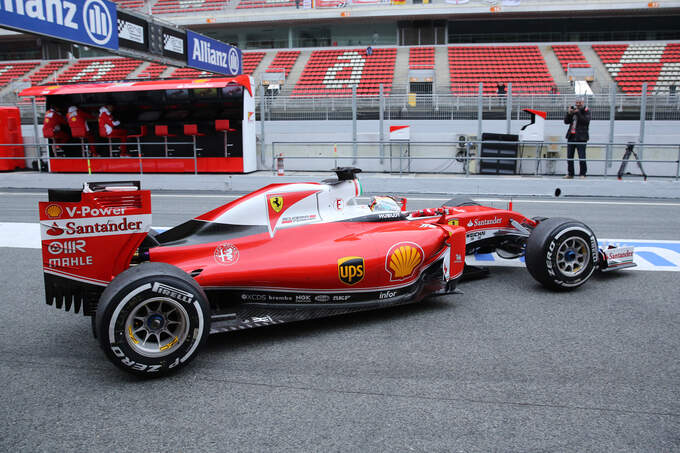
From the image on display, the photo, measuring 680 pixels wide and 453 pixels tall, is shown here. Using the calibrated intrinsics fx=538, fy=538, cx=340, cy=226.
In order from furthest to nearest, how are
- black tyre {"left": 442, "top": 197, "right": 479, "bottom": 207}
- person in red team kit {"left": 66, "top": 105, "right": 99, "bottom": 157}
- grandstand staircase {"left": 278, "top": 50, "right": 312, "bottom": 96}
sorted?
grandstand staircase {"left": 278, "top": 50, "right": 312, "bottom": 96}, person in red team kit {"left": 66, "top": 105, "right": 99, "bottom": 157}, black tyre {"left": 442, "top": 197, "right": 479, "bottom": 207}

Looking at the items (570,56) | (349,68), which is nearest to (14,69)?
(349,68)

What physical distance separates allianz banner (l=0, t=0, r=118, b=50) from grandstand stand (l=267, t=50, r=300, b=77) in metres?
17.9

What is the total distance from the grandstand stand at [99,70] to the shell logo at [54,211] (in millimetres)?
31057

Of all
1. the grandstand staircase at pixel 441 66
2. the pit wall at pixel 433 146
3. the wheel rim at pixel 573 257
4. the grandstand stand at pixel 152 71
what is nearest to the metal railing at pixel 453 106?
the pit wall at pixel 433 146

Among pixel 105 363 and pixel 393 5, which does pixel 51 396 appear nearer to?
pixel 105 363

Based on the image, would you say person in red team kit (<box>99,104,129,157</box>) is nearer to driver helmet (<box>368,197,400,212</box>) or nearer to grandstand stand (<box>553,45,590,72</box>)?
driver helmet (<box>368,197,400,212</box>)

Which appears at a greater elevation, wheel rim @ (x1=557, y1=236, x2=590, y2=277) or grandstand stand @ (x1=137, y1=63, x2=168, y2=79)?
grandstand stand @ (x1=137, y1=63, x2=168, y2=79)

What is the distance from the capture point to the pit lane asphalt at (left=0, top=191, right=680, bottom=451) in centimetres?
276

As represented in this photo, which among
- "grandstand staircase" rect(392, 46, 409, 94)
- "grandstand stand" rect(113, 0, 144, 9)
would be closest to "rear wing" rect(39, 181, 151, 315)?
"grandstand staircase" rect(392, 46, 409, 94)

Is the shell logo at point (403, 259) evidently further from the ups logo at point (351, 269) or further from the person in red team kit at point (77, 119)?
the person in red team kit at point (77, 119)

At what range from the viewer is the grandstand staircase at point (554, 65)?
2614 cm

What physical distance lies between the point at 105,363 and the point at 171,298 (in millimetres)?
779

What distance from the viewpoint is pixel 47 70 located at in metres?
33.5

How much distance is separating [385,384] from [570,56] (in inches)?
1201
